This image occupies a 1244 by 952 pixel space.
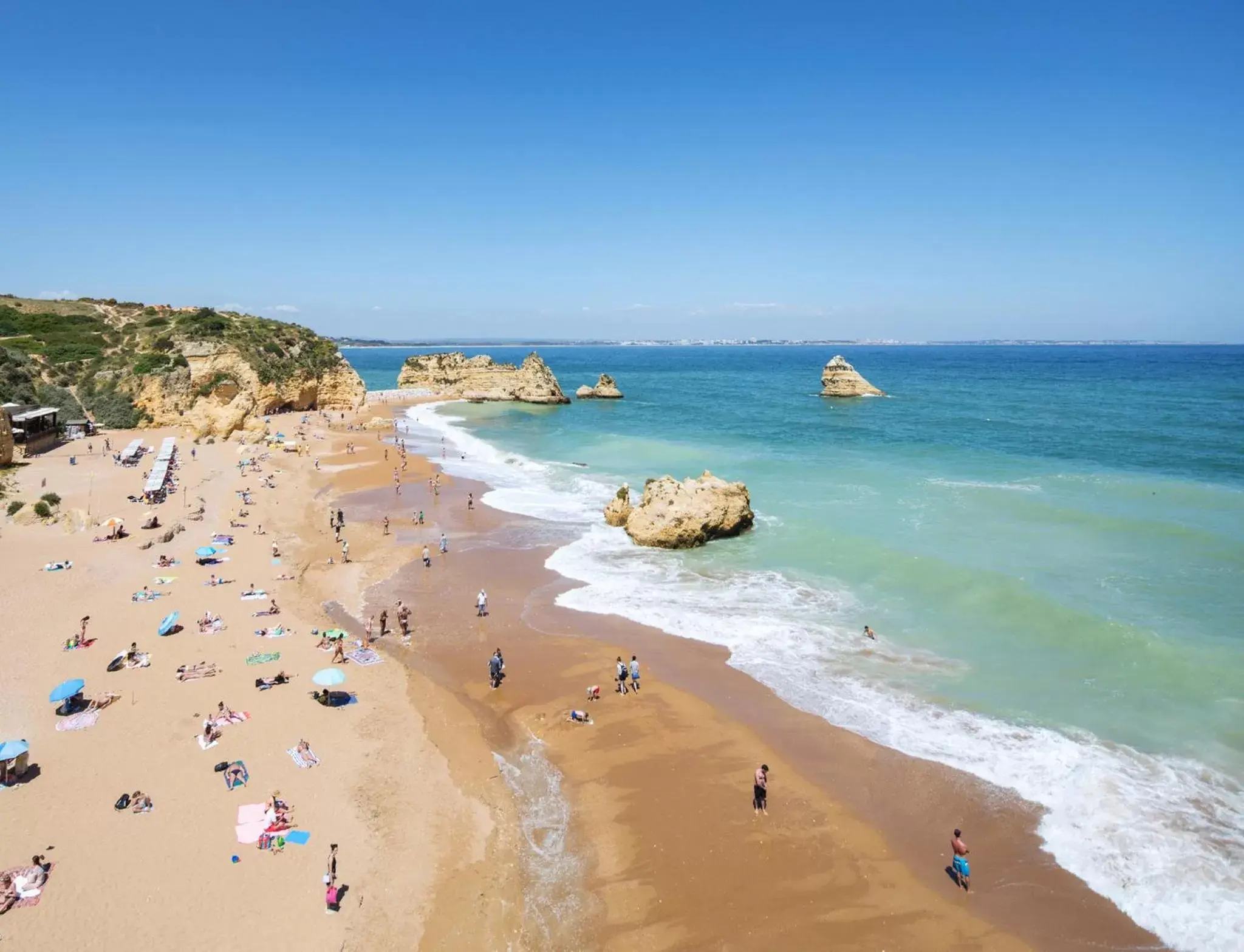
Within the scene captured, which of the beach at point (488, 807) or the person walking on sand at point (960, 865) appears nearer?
the beach at point (488, 807)

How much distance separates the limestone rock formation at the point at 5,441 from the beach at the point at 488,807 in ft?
59.5

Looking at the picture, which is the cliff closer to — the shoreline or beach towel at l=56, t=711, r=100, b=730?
beach towel at l=56, t=711, r=100, b=730

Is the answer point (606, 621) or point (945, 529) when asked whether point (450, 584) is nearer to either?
point (606, 621)

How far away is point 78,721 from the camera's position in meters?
12.5

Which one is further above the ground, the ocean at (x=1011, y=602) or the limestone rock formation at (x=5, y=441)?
the limestone rock formation at (x=5, y=441)

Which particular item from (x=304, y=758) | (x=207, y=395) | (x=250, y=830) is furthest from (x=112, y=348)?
(x=250, y=830)

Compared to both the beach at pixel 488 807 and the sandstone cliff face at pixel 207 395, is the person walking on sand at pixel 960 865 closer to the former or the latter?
the beach at pixel 488 807

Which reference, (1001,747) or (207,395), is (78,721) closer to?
(1001,747)

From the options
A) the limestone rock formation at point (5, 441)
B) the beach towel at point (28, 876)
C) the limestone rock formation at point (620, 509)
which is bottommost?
the beach towel at point (28, 876)

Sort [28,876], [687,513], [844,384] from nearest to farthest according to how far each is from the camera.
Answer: [28,876] → [687,513] → [844,384]

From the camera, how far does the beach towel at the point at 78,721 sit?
40.5 ft

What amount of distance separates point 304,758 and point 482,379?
255ft

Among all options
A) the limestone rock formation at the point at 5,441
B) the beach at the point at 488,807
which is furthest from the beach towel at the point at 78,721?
the limestone rock formation at the point at 5,441

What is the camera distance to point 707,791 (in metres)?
11.5
